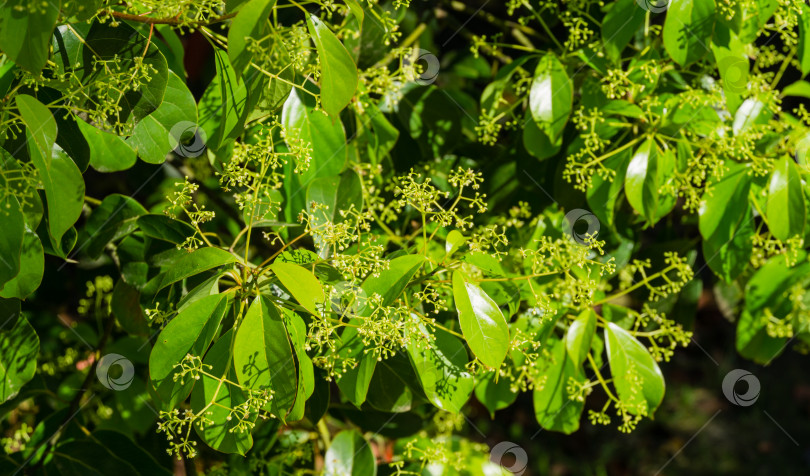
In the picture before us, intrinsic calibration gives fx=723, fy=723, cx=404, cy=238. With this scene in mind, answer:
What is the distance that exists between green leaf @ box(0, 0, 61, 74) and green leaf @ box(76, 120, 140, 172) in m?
0.41

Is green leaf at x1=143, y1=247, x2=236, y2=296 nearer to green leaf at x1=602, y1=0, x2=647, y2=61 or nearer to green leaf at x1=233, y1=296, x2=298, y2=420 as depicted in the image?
green leaf at x1=233, y1=296, x2=298, y2=420

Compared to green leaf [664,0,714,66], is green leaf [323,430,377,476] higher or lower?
lower

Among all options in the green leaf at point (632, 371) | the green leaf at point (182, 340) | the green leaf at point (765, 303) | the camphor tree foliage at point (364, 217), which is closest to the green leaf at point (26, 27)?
the camphor tree foliage at point (364, 217)

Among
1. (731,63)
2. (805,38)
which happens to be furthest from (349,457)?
(805,38)

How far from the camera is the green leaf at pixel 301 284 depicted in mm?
1067

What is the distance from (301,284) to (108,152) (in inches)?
22.4

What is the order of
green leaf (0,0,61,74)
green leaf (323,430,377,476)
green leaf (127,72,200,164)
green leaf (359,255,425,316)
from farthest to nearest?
green leaf (323,430,377,476)
green leaf (127,72,200,164)
green leaf (359,255,425,316)
green leaf (0,0,61,74)

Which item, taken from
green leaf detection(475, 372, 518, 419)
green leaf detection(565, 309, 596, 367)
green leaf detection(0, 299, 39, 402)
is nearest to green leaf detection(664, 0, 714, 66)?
green leaf detection(565, 309, 596, 367)

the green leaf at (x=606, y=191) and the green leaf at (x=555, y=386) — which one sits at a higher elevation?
the green leaf at (x=606, y=191)

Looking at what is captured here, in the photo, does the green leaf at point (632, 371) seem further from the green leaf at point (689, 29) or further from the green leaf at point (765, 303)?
the green leaf at point (689, 29)

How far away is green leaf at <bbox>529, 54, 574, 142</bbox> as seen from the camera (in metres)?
1.56

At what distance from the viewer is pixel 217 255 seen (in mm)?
1183

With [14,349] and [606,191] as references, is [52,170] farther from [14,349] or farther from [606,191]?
[606,191]

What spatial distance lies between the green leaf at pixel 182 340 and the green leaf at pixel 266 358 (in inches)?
2.1
